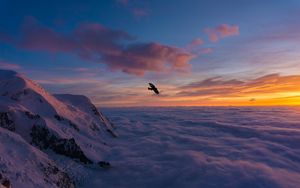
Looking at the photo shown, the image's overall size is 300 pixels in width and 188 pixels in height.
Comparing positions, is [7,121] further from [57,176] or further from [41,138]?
[57,176]

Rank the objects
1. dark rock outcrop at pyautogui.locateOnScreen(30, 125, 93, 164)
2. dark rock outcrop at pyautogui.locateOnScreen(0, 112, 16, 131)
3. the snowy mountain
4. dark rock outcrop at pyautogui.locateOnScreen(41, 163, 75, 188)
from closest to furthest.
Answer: the snowy mountain
dark rock outcrop at pyautogui.locateOnScreen(41, 163, 75, 188)
dark rock outcrop at pyautogui.locateOnScreen(0, 112, 16, 131)
dark rock outcrop at pyautogui.locateOnScreen(30, 125, 93, 164)

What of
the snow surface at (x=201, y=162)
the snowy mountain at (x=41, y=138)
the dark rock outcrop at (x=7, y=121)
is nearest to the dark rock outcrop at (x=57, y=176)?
the snowy mountain at (x=41, y=138)

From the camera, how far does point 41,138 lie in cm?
1241

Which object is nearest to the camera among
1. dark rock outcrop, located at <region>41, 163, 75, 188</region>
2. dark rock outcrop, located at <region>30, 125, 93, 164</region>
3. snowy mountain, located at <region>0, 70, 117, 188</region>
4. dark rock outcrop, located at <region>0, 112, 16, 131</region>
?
snowy mountain, located at <region>0, 70, 117, 188</region>

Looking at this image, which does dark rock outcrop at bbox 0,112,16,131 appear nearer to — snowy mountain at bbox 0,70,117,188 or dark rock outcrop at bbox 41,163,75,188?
snowy mountain at bbox 0,70,117,188

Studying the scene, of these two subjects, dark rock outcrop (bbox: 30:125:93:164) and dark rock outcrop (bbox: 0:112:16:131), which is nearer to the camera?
dark rock outcrop (bbox: 0:112:16:131)

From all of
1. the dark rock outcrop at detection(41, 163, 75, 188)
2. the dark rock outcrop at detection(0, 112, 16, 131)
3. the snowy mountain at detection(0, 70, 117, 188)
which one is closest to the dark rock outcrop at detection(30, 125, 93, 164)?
the snowy mountain at detection(0, 70, 117, 188)

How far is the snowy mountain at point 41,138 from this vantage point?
29.1 ft

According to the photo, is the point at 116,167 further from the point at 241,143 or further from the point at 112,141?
the point at 241,143

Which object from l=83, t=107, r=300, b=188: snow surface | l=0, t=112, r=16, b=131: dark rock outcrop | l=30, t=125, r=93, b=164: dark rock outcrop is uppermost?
l=0, t=112, r=16, b=131: dark rock outcrop

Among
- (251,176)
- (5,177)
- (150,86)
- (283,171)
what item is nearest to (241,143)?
(283,171)

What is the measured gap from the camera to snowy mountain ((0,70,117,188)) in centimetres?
887

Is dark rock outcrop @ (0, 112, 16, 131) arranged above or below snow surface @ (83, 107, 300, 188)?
above

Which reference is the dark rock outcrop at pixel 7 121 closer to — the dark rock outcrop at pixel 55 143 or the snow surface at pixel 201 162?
the dark rock outcrop at pixel 55 143
